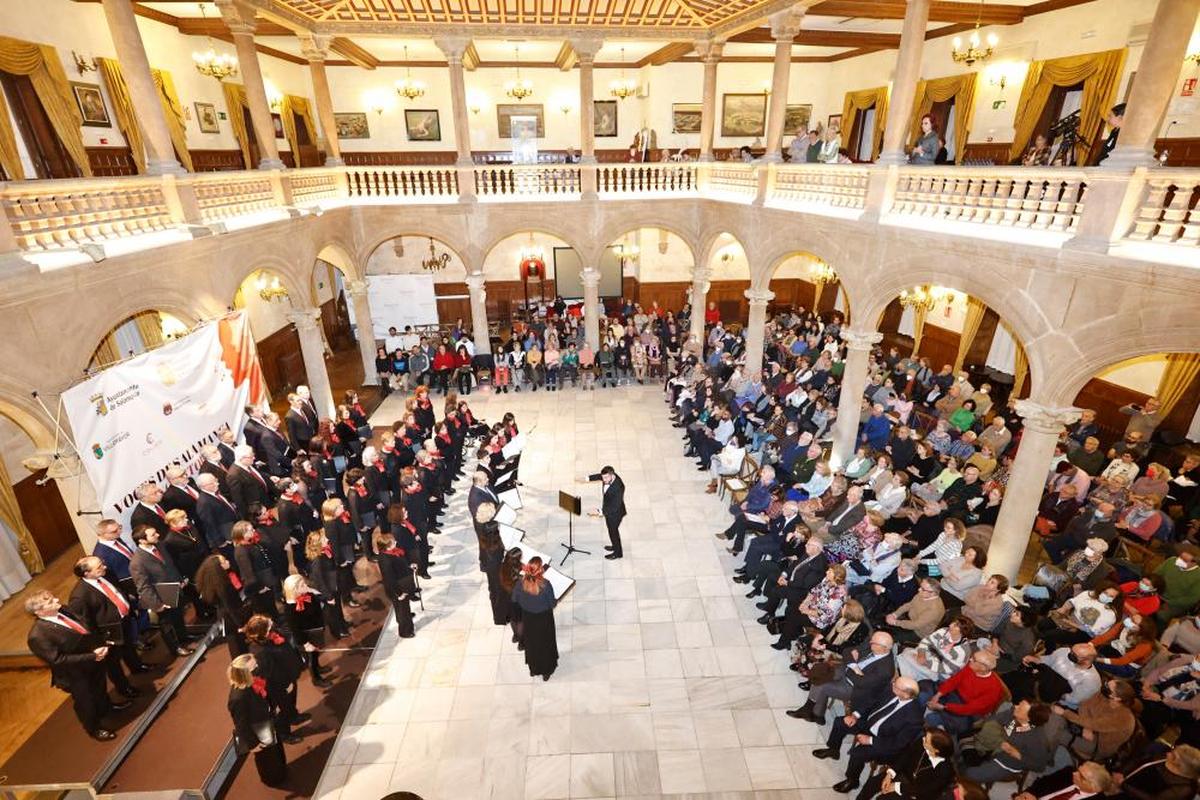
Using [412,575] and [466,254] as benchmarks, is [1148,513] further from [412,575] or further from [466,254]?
[466,254]

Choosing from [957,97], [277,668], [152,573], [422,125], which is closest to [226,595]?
[152,573]

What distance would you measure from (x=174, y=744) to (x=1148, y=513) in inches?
462

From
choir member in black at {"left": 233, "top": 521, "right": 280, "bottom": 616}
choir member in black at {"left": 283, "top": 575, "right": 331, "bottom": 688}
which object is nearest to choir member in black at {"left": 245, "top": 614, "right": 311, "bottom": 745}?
choir member in black at {"left": 283, "top": 575, "right": 331, "bottom": 688}

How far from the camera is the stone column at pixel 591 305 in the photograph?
600 inches

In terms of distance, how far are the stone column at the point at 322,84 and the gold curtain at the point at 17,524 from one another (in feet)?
29.8

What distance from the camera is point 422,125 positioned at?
18.4 meters

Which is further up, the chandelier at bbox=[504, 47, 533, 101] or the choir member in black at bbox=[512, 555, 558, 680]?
the chandelier at bbox=[504, 47, 533, 101]

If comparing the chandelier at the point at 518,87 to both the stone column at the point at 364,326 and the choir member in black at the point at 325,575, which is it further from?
the choir member in black at the point at 325,575

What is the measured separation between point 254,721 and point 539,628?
2698mm

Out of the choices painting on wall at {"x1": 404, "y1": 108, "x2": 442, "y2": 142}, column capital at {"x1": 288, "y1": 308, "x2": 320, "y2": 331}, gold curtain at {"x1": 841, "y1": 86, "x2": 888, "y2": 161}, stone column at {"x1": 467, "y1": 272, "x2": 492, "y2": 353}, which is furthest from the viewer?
painting on wall at {"x1": 404, "y1": 108, "x2": 442, "y2": 142}

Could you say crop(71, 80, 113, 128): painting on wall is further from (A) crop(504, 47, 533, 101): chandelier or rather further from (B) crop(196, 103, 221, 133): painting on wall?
(A) crop(504, 47, 533, 101): chandelier

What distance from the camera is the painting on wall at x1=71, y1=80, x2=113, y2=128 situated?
981 centimetres

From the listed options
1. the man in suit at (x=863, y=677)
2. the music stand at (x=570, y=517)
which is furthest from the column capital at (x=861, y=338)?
the man in suit at (x=863, y=677)

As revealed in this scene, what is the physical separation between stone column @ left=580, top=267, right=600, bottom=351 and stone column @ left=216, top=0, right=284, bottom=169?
7.23 m
